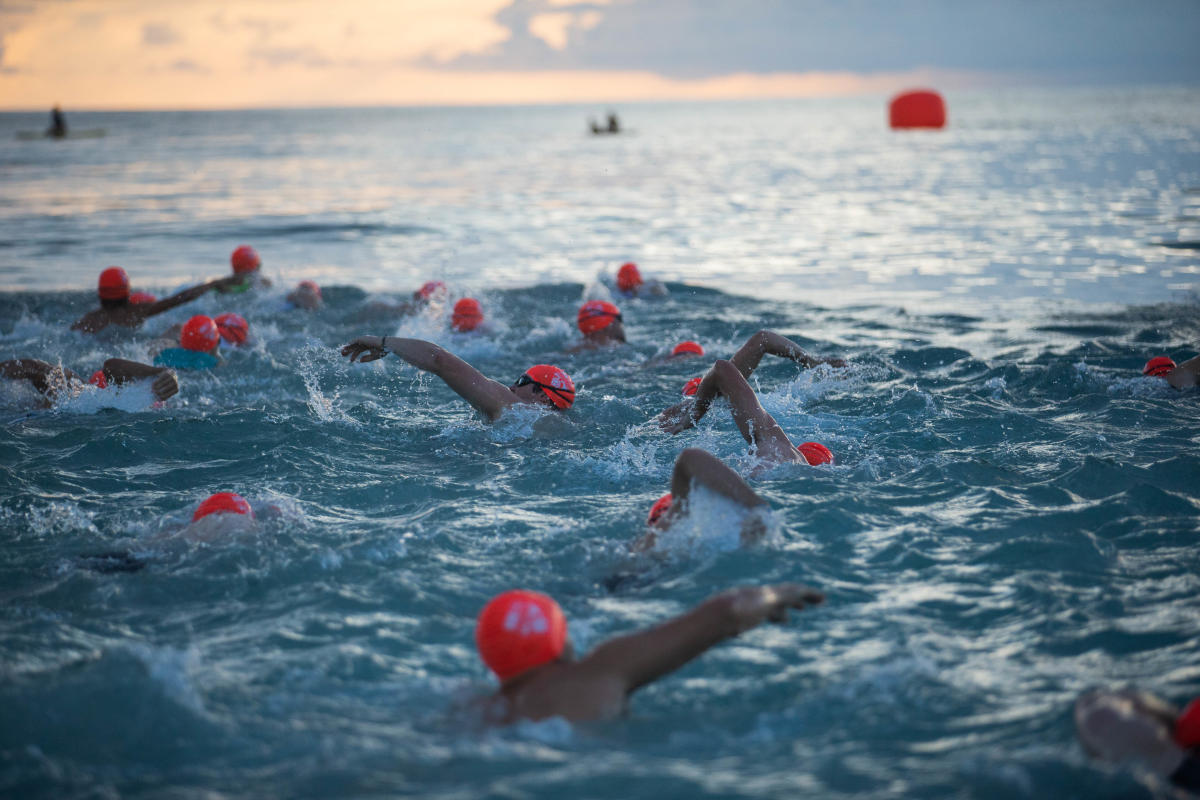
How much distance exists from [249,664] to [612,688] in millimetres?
1908

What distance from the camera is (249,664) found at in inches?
174

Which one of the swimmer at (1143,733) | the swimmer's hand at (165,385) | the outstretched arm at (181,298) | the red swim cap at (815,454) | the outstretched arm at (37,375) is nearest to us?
the swimmer at (1143,733)

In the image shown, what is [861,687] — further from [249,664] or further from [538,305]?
[538,305]

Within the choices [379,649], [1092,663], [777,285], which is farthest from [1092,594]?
[777,285]

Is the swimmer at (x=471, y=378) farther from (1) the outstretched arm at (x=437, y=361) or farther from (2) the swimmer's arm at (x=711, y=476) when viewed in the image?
(2) the swimmer's arm at (x=711, y=476)

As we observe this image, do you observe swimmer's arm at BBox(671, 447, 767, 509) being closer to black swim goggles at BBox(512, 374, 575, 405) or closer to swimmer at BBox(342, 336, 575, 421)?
swimmer at BBox(342, 336, 575, 421)

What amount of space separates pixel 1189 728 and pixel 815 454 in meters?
3.49

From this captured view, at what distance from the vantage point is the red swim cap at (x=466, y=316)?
464 inches

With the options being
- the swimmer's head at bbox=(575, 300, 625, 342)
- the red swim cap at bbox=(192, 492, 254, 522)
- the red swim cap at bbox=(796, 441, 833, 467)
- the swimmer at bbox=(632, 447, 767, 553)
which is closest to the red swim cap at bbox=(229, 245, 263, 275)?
the swimmer's head at bbox=(575, 300, 625, 342)

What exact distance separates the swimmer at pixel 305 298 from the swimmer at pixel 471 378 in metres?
7.13

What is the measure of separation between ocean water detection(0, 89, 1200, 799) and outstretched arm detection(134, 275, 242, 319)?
538 millimetres

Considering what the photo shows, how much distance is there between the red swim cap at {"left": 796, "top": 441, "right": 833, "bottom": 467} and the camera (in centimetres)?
662

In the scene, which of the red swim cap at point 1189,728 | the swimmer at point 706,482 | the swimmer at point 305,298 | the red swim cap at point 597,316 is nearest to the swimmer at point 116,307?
the swimmer at point 305,298

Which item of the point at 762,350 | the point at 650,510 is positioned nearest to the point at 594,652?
the point at 650,510
